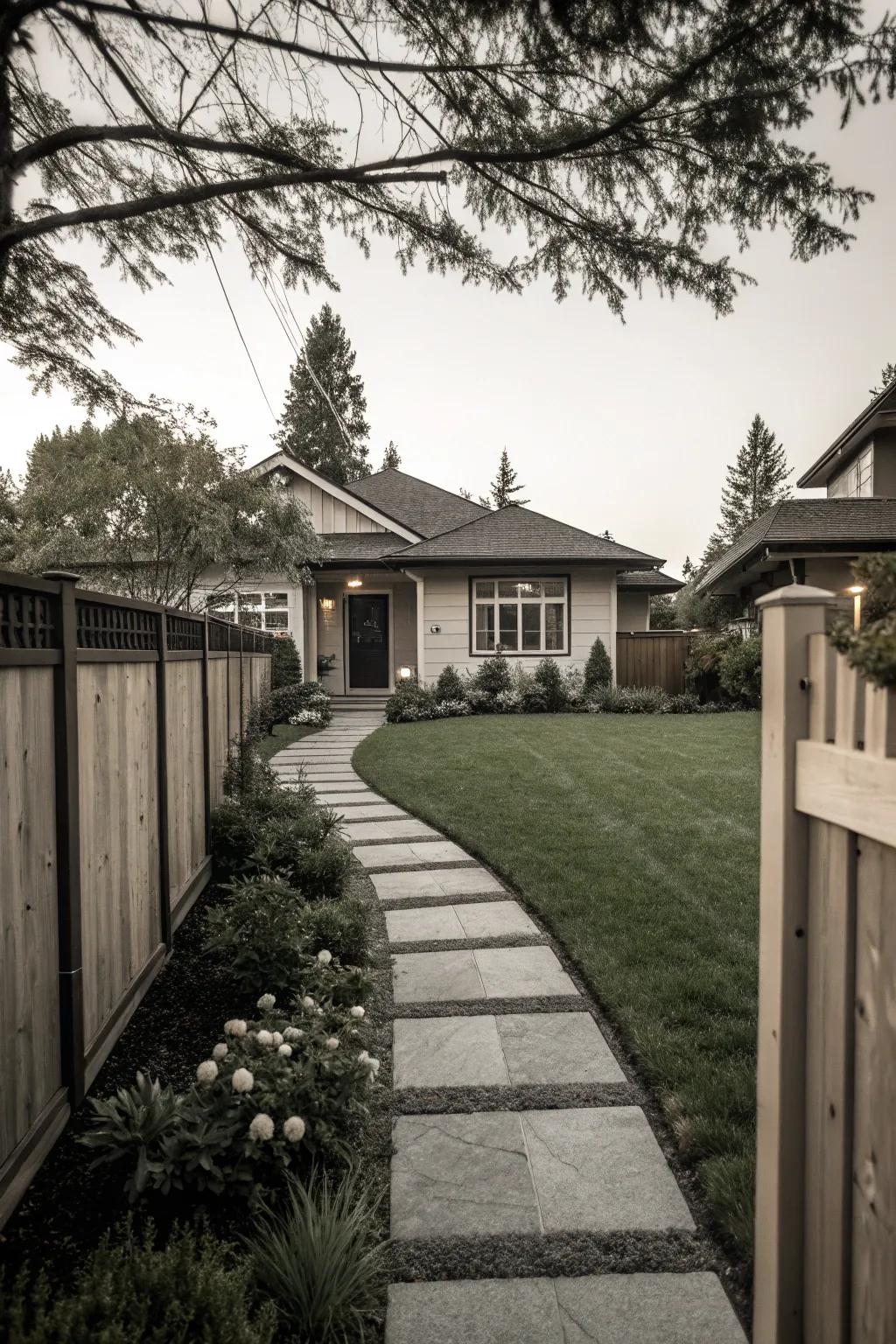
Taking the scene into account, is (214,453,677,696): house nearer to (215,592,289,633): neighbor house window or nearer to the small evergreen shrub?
(215,592,289,633): neighbor house window

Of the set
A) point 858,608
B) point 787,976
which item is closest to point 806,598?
point 858,608

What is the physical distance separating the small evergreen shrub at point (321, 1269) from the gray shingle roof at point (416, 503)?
56.4ft

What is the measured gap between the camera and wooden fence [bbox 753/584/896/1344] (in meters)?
1.09

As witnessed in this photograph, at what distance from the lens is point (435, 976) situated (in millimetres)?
3357

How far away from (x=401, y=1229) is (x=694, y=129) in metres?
5.05

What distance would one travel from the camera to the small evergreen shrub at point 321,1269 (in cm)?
157

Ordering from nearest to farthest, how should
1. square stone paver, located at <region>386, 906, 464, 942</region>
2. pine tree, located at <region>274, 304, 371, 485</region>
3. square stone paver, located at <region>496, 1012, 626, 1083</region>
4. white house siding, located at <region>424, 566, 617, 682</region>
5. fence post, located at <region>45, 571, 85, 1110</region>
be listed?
1. fence post, located at <region>45, 571, 85, 1110</region>
2. square stone paver, located at <region>496, 1012, 626, 1083</region>
3. square stone paver, located at <region>386, 906, 464, 942</region>
4. white house siding, located at <region>424, 566, 617, 682</region>
5. pine tree, located at <region>274, 304, 371, 485</region>

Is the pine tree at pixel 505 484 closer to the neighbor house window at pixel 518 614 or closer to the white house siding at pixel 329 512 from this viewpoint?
the white house siding at pixel 329 512

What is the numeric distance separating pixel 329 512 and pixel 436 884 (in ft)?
45.2

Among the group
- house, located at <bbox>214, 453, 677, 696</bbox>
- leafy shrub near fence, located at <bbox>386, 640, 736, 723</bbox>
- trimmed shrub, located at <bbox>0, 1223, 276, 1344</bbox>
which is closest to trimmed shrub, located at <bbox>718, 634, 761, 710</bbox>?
leafy shrub near fence, located at <bbox>386, 640, 736, 723</bbox>

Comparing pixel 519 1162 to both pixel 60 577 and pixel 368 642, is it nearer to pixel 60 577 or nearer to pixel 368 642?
pixel 60 577

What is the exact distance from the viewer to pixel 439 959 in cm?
354

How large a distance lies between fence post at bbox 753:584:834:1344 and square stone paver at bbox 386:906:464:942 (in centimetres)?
248

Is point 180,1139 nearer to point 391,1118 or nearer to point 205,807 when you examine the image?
point 391,1118
